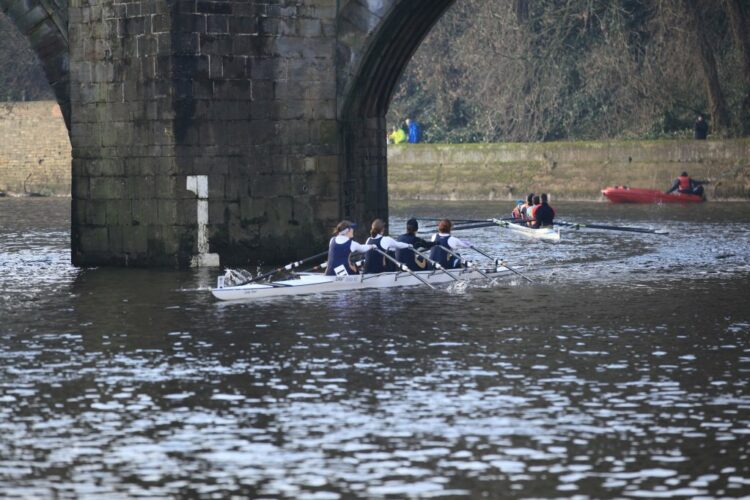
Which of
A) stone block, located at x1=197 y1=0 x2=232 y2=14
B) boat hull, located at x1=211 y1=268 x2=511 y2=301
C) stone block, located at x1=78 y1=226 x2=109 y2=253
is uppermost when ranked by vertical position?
stone block, located at x1=197 y1=0 x2=232 y2=14

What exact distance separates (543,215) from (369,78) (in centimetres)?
774

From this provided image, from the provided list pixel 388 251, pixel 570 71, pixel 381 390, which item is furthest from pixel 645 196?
pixel 381 390

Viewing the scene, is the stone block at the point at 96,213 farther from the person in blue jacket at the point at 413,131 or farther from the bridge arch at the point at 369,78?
the person in blue jacket at the point at 413,131

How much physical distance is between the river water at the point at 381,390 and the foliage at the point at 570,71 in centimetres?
2699

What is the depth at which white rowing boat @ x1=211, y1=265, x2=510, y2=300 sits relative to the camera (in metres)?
22.6

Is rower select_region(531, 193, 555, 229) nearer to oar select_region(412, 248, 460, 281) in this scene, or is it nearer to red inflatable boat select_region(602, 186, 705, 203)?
oar select_region(412, 248, 460, 281)

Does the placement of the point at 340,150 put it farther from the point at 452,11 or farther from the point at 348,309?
the point at 452,11

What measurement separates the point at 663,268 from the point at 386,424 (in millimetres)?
14771

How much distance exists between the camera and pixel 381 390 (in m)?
14.7

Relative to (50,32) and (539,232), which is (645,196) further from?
(50,32)

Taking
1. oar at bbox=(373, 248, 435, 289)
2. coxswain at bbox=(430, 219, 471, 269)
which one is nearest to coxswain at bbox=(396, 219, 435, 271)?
coxswain at bbox=(430, 219, 471, 269)

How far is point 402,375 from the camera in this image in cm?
1553

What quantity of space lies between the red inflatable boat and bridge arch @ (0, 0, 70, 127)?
23781mm

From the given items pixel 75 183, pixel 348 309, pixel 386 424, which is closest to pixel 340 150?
pixel 75 183
